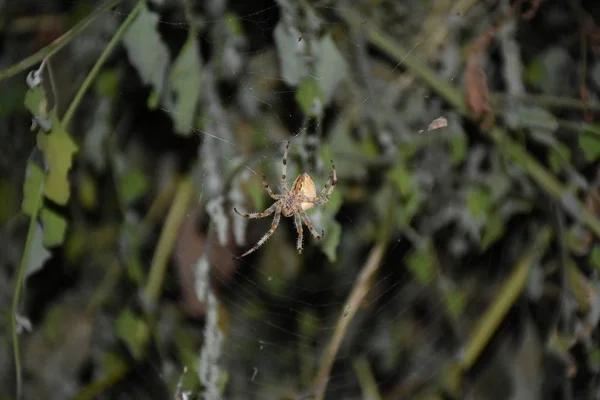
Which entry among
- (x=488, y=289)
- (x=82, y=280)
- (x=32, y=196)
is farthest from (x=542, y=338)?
(x=32, y=196)

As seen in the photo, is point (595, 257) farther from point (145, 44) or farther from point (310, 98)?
point (145, 44)

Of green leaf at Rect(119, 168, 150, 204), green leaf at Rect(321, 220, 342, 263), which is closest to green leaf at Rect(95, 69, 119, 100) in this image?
green leaf at Rect(119, 168, 150, 204)

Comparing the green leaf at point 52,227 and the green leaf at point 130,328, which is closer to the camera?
the green leaf at point 52,227

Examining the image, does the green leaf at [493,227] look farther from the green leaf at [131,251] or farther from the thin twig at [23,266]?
the thin twig at [23,266]

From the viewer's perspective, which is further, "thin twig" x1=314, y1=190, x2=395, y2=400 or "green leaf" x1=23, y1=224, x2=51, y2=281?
"thin twig" x1=314, y1=190, x2=395, y2=400

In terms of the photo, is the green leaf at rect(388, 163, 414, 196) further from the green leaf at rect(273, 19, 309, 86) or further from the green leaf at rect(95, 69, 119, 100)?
the green leaf at rect(95, 69, 119, 100)

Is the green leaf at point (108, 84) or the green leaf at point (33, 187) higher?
the green leaf at point (33, 187)

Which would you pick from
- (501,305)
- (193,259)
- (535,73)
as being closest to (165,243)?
(193,259)

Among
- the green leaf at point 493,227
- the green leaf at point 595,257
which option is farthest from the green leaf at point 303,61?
the green leaf at point 595,257
